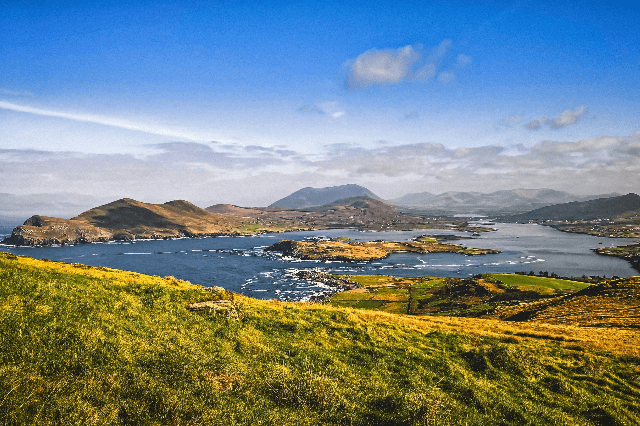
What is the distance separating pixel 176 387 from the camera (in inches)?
545

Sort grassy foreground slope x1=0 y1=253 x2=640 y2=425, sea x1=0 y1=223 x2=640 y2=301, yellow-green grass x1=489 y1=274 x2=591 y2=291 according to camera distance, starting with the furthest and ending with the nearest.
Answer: sea x1=0 y1=223 x2=640 y2=301
yellow-green grass x1=489 y1=274 x2=591 y2=291
grassy foreground slope x1=0 y1=253 x2=640 y2=425

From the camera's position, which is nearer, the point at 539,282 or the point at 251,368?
the point at 251,368

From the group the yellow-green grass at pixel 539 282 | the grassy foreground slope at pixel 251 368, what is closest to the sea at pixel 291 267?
the yellow-green grass at pixel 539 282

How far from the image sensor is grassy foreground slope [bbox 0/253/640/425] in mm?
12477

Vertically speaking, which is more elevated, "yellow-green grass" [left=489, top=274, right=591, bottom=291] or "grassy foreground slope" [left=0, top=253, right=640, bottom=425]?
"grassy foreground slope" [left=0, top=253, right=640, bottom=425]

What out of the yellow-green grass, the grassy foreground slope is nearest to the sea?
the yellow-green grass

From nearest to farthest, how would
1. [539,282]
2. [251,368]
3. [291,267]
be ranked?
[251,368]
[539,282]
[291,267]

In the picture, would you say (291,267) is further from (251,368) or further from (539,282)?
(251,368)

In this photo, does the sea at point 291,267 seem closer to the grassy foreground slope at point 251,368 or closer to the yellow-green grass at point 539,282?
the yellow-green grass at point 539,282

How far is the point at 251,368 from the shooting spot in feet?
56.2

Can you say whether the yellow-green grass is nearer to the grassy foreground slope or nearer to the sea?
the sea

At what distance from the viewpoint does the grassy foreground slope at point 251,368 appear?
491 inches

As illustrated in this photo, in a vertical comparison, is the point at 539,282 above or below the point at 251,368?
A: below

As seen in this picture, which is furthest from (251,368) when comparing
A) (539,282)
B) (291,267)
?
(291,267)
